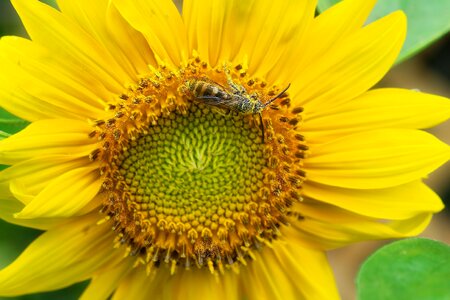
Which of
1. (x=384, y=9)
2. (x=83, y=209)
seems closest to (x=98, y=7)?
(x=83, y=209)

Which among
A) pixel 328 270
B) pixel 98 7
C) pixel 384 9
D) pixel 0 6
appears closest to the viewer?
pixel 98 7

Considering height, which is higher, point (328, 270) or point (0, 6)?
point (0, 6)

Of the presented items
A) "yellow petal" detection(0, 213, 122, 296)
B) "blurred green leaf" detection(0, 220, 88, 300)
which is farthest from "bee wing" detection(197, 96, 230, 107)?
"blurred green leaf" detection(0, 220, 88, 300)

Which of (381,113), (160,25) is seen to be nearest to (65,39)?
(160,25)

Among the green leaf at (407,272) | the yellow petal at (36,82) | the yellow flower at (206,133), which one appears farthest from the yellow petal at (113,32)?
the green leaf at (407,272)

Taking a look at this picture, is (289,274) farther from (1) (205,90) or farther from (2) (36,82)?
(2) (36,82)

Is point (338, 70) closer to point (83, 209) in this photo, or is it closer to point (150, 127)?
point (150, 127)
